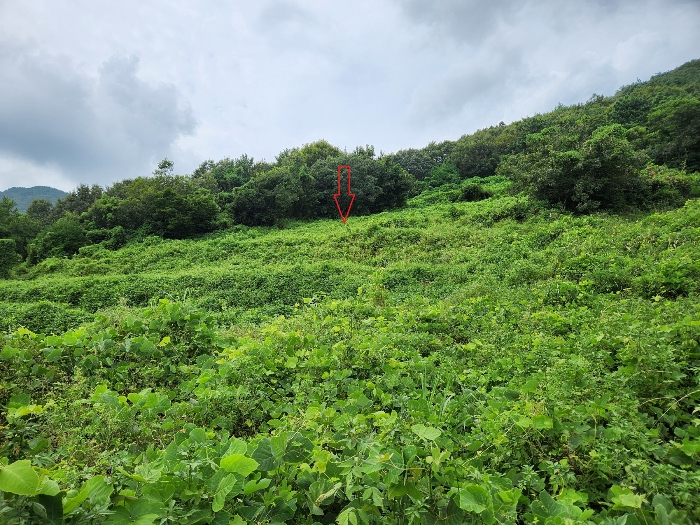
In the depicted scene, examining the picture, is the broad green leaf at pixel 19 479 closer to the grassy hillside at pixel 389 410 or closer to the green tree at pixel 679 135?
the grassy hillside at pixel 389 410

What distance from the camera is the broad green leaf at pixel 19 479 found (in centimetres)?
87

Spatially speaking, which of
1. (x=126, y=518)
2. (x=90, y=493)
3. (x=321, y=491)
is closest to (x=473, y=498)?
(x=321, y=491)

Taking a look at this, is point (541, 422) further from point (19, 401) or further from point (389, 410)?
point (19, 401)

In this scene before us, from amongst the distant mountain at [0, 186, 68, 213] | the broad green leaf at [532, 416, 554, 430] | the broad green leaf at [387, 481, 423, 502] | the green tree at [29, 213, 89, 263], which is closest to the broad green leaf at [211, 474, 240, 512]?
the broad green leaf at [387, 481, 423, 502]

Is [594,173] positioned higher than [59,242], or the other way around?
[59,242]

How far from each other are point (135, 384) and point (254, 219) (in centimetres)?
2020

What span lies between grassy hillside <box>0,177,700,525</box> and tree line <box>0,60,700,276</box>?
5370mm

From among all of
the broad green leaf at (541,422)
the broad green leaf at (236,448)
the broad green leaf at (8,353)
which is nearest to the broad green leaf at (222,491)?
the broad green leaf at (236,448)

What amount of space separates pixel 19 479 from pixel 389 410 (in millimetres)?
2084

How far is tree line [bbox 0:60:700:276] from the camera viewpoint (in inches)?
450

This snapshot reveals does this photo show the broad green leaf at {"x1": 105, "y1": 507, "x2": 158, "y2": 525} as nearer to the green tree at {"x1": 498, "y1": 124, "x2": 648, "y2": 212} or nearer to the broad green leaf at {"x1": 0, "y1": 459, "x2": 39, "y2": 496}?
the broad green leaf at {"x1": 0, "y1": 459, "x2": 39, "y2": 496}

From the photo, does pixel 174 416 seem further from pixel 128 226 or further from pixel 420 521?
pixel 128 226

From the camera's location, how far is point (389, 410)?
259cm

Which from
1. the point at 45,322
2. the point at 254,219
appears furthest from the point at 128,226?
the point at 45,322
